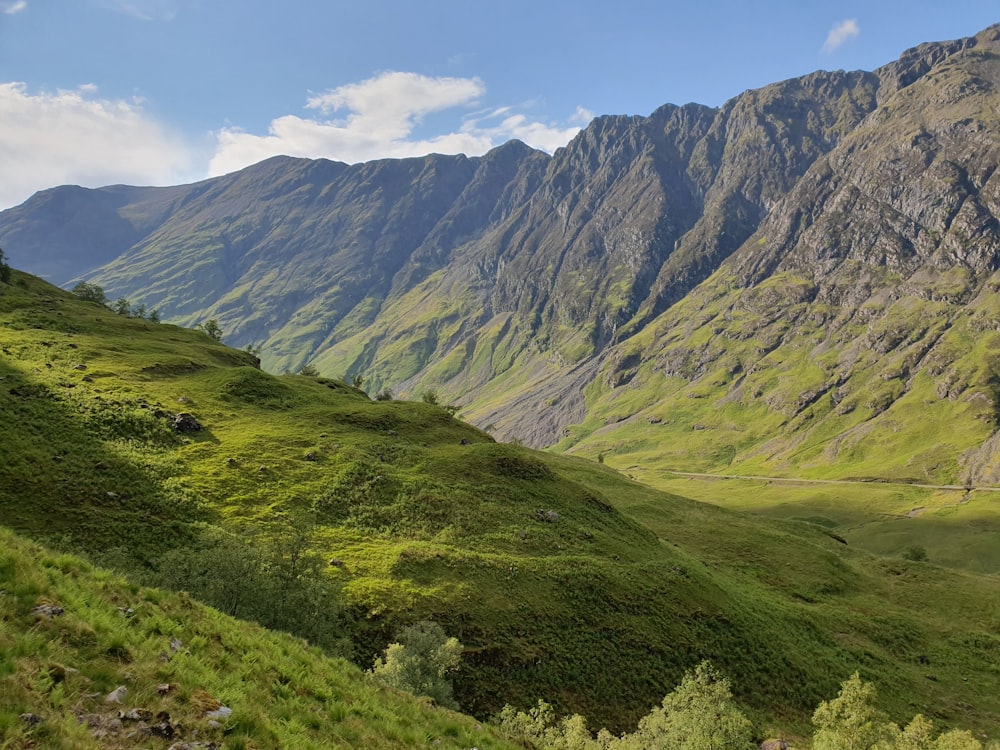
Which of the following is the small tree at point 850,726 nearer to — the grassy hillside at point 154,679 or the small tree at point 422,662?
the small tree at point 422,662

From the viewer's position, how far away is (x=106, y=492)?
1921 inches

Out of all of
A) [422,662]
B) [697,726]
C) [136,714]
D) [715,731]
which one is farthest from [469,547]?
[136,714]

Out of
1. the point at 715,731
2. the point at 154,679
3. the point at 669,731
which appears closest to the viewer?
the point at 154,679

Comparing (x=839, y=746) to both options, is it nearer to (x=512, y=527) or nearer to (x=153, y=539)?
(x=512, y=527)

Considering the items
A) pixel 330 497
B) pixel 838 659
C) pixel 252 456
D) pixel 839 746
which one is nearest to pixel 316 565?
pixel 330 497

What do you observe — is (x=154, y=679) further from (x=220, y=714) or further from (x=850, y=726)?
(x=850, y=726)

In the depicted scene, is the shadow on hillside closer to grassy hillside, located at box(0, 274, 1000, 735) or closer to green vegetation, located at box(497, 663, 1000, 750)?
grassy hillside, located at box(0, 274, 1000, 735)

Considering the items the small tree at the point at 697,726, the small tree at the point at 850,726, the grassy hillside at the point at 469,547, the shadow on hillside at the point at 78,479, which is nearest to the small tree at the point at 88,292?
the grassy hillside at the point at 469,547

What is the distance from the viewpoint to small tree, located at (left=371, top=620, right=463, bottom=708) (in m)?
33.3

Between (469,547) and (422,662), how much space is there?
64.9 ft

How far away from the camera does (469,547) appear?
5575 centimetres

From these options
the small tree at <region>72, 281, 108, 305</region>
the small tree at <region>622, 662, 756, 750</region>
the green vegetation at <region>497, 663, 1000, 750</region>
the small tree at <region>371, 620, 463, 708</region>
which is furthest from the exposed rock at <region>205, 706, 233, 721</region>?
the small tree at <region>72, 281, 108, 305</region>

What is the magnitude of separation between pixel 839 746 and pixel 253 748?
110ft

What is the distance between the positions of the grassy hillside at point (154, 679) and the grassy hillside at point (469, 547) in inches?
779
